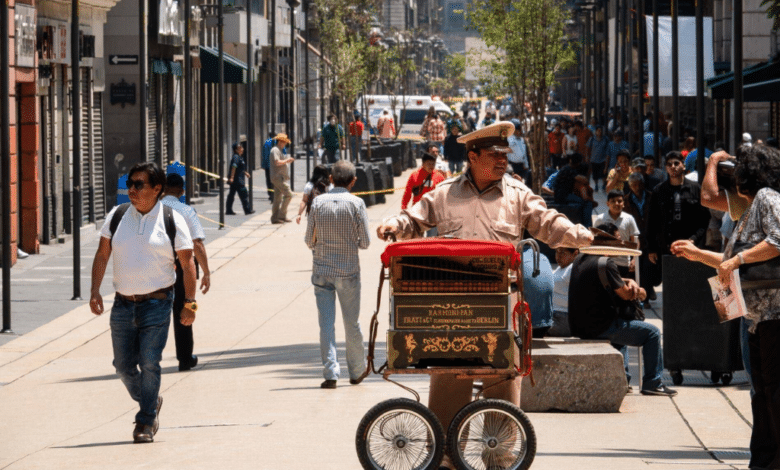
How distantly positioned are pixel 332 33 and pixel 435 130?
5.40 m

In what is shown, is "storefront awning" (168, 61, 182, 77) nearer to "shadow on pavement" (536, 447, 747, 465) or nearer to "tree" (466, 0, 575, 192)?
"tree" (466, 0, 575, 192)

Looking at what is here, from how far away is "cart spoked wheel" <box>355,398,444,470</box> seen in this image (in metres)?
7.36

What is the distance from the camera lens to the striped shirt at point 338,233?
1178 centimetres

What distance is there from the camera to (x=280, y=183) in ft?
94.9

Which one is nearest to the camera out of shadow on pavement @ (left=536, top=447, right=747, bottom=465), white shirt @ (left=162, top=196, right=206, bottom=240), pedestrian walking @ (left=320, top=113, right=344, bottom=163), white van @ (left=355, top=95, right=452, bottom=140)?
shadow on pavement @ (left=536, top=447, right=747, bottom=465)

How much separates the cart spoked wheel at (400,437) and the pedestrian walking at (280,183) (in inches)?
840

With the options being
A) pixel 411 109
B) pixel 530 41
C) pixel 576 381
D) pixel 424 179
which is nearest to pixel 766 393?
pixel 576 381

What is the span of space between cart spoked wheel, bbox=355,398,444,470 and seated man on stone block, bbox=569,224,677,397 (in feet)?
13.8

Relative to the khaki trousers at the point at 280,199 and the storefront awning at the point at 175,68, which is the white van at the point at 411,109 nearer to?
the storefront awning at the point at 175,68

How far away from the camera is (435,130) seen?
5006 centimetres

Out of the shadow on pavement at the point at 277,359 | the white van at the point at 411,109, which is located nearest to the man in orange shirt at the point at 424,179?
the shadow on pavement at the point at 277,359

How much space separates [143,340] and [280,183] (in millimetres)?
19683

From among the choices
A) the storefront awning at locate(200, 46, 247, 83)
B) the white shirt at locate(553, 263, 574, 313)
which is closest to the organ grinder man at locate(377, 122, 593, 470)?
the white shirt at locate(553, 263, 574, 313)

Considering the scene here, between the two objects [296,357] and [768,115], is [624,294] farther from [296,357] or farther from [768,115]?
[768,115]
